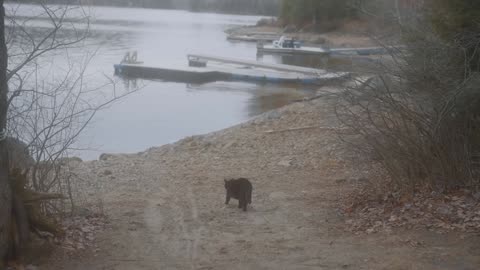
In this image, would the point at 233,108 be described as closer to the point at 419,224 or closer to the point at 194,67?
the point at 194,67

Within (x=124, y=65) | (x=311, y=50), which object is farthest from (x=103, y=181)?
(x=311, y=50)

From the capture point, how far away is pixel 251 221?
7.66 m

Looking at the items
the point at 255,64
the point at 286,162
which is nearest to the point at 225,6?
the point at 255,64

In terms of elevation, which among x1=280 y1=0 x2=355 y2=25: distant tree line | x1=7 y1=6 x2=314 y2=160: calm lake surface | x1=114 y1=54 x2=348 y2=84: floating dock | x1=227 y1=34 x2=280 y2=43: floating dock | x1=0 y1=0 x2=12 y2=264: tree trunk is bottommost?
x1=7 y1=6 x2=314 y2=160: calm lake surface

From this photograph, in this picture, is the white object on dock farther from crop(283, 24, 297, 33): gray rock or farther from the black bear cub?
crop(283, 24, 297, 33): gray rock

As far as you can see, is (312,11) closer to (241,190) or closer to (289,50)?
(289,50)

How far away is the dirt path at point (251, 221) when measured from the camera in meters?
6.07

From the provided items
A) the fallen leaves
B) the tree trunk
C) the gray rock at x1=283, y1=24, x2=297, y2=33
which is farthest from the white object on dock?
the tree trunk

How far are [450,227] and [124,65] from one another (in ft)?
105

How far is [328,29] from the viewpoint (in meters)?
67.9

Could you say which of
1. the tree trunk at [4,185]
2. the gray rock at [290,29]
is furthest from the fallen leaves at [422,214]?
the gray rock at [290,29]

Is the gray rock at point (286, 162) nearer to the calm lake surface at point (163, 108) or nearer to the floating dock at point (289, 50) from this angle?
the calm lake surface at point (163, 108)

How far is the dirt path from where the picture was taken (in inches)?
239

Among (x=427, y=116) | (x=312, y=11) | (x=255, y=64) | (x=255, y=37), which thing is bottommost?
(x=255, y=64)
